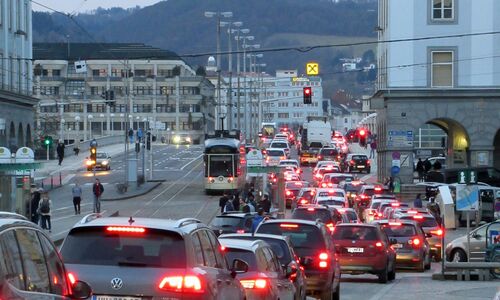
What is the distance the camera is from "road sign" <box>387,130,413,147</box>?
69438 mm

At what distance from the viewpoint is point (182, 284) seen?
11.8m

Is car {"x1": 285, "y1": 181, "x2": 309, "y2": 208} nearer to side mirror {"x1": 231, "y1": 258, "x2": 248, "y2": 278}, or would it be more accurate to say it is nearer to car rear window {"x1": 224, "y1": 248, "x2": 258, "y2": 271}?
car rear window {"x1": 224, "y1": 248, "x2": 258, "y2": 271}

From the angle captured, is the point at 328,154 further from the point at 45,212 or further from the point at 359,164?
the point at 45,212

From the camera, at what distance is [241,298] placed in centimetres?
1440

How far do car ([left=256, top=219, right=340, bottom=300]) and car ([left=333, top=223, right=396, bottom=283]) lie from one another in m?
5.29

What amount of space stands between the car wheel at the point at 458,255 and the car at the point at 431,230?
3979mm

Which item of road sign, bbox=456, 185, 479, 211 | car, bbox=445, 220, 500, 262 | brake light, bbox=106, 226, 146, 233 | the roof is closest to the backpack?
car, bbox=445, 220, 500, 262

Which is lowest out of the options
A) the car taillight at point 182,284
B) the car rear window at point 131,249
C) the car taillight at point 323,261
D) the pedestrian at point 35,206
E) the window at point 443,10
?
the pedestrian at point 35,206

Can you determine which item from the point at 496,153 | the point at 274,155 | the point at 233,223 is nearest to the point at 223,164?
the point at 496,153

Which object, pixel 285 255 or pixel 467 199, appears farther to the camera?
pixel 467 199

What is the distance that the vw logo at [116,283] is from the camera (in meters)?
11.8

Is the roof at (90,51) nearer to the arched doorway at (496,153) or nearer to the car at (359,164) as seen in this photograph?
the car at (359,164)

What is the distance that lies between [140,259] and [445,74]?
194 ft

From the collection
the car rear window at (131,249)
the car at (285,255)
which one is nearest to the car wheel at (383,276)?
the car at (285,255)
